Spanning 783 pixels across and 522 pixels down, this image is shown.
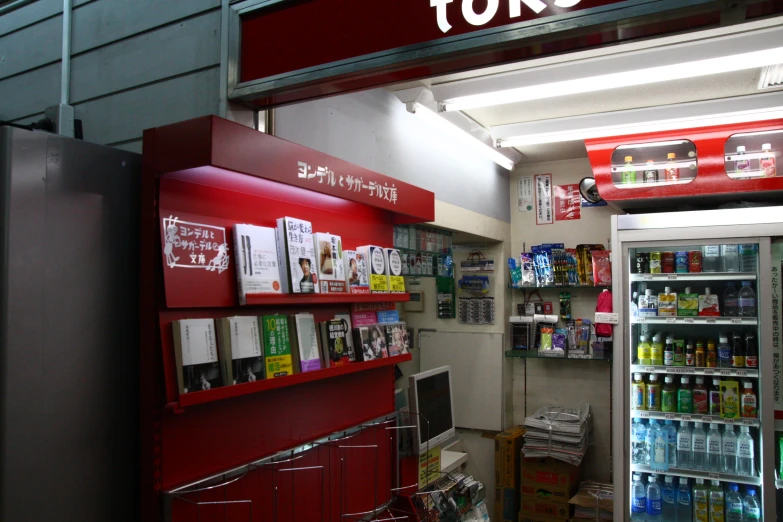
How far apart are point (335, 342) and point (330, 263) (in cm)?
36

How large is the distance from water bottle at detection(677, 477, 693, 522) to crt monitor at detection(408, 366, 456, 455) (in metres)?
1.79

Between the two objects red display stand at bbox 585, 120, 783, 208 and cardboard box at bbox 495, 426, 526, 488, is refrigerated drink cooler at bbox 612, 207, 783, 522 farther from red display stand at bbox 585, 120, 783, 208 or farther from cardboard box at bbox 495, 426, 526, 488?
cardboard box at bbox 495, 426, 526, 488

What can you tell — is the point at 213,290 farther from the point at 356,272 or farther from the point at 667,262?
the point at 667,262

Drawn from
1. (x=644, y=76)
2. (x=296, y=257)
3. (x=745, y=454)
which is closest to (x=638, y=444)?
(x=745, y=454)

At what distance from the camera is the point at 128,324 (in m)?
2.03

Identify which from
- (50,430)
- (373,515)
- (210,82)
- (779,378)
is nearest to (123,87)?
(210,82)

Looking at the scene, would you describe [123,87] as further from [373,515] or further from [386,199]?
[373,515]

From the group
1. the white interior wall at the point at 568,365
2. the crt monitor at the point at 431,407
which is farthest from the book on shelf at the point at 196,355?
the white interior wall at the point at 568,365

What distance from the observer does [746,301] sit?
3842 millimetres

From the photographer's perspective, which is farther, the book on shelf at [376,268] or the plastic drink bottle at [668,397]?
the plastic drink bottle at [668,397]

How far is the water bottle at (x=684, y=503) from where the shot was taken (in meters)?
4.00

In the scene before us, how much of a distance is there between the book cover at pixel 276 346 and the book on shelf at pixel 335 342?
24 cm

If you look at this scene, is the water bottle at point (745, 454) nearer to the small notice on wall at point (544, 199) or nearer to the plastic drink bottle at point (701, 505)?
the plastic drink bottle at point (701, 505)

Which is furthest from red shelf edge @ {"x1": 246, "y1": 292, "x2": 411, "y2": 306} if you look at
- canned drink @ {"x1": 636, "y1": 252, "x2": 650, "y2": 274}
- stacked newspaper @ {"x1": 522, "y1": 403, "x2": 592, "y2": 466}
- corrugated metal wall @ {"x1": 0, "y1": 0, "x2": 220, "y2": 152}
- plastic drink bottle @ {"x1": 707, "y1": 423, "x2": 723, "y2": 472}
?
plastic drink bottle @ {"x1": 707, "y1": 423, "x2": 723, "y2": 472}
